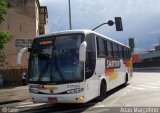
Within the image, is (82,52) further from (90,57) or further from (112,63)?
(112,63)

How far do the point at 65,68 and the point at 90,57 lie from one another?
1392 mm

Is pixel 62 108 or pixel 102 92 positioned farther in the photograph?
pixel 102 92

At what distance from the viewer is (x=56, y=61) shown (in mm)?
15133

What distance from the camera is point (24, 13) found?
→ 136 feet

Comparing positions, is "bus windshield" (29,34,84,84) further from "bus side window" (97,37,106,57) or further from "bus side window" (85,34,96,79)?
"bus side window" (97,37,106,57)

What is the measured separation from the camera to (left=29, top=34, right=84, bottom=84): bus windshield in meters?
14.9

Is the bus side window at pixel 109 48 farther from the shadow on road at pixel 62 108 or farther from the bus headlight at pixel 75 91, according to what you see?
the bus headlight at pixel 75 91

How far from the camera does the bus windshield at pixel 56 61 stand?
1492 centimetres

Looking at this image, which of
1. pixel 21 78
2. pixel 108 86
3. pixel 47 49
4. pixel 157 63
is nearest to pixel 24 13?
pixel 21 78

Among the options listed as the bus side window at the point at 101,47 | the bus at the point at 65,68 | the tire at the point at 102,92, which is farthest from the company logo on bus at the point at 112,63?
the bus at the point at 65,68

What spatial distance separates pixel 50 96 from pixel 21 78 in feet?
71.4

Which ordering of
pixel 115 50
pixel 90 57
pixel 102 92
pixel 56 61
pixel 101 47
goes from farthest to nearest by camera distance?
pixel 115 50
pixel 101 47
pixel 102 92
pixel 90 57
pixel 56 61

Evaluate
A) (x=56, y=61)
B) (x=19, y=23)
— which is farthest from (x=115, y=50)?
(x=19, y=23)

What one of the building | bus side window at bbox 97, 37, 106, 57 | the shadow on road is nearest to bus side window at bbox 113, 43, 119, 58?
bus side window at bbox 97, 37, 106, 57
